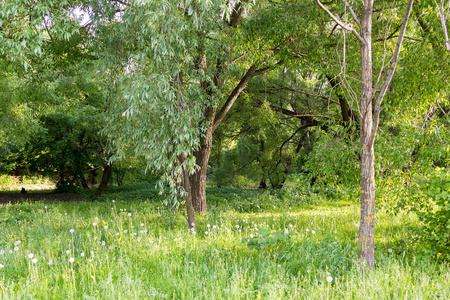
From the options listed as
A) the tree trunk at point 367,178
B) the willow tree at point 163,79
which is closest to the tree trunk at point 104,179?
the willow tree at point 163,79

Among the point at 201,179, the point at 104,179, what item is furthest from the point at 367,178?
the point at 104,179

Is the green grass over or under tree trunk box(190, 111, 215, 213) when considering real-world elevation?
under

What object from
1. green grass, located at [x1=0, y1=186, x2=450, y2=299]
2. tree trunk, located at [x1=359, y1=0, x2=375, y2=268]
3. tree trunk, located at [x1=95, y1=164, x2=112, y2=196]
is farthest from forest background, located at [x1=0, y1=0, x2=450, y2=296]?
tree trunk, located at [x1=95, y1=164, x2=112, y2=196]

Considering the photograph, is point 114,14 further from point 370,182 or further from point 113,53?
point 370,182

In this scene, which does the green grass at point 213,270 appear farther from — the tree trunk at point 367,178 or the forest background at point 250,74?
the forest background at point 250,74

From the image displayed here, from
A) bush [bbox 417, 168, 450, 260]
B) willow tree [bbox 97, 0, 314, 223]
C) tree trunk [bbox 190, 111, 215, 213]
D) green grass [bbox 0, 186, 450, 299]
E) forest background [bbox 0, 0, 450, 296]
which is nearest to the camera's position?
green grass [bbox 0, 186, 450, 299]

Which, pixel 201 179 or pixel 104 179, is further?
pixel 104 179

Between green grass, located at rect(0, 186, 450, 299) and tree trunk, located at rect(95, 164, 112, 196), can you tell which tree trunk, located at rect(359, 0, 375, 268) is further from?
tree trunk, located at rect(95, 164, 112, 196)

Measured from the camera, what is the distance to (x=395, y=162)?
571cm

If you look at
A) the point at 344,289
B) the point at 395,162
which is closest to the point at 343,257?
the point at 344,289

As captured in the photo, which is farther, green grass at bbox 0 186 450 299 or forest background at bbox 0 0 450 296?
forest background at bbox 0 0 450 296

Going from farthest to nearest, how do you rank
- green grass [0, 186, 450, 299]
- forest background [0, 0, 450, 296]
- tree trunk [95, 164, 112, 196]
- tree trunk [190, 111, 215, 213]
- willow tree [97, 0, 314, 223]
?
tree trunk [95, 164, 112, 196], tree trunk [190, 111, 215, 213], willow tree [97, 0, 314, 223], forest background [0, 0, 450, 296], green grass [0, 186, 450, 299]


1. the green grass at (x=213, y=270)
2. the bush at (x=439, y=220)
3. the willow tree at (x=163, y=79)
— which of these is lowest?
the green grass at (x=213, y=270)

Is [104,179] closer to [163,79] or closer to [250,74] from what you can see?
[250,74]
